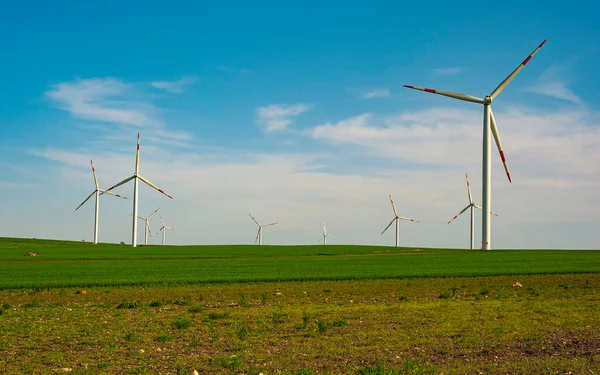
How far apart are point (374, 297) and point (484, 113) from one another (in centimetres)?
6622

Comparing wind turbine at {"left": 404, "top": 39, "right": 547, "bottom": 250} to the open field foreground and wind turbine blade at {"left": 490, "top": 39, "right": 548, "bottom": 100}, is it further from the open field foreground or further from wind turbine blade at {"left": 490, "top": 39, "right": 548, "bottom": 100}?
the open field foreground

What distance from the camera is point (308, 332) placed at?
2038cm

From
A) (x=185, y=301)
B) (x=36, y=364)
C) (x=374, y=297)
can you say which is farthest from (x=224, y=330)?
(x=374, y=297)

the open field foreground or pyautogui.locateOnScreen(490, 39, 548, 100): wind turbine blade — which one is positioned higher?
pyautogui.locateOnScreen(490, 39, 548, 100): wind turbine blade

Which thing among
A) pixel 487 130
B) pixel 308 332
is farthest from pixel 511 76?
pixel 308 332

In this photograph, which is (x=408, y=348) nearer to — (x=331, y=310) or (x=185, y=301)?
(x=331, y=310)

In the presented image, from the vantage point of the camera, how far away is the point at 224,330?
21.0m

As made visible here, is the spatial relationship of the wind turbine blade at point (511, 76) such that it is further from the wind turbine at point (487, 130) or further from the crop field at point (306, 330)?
the crop field at point (306, 330)

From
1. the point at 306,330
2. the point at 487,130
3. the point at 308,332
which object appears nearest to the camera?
the point at 308,332

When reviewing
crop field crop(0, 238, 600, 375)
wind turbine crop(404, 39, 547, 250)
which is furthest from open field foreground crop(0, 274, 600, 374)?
wind turbine crop(404, 39, 547, 250)

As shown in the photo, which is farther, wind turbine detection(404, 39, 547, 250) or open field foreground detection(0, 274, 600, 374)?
wind turbine detection(404, 39, 547, 250)

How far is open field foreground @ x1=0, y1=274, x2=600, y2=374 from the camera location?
15.5 meters

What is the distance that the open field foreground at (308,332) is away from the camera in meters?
15.5

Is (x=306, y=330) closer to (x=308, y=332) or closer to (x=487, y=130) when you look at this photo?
(x=308, y=332)
